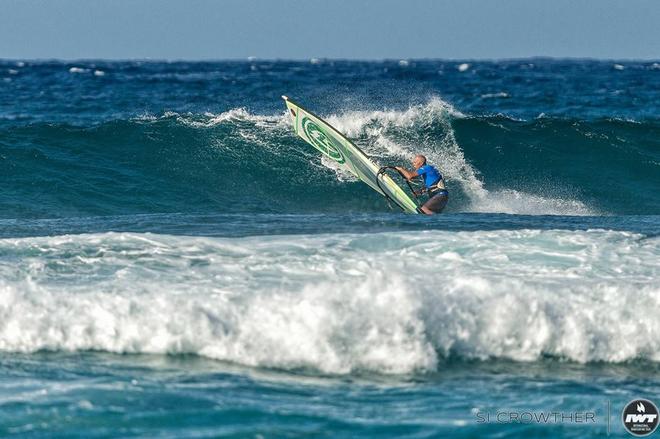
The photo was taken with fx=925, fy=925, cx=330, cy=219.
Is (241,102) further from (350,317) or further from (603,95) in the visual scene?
(350,317)

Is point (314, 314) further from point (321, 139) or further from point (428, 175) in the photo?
point (321, 139)

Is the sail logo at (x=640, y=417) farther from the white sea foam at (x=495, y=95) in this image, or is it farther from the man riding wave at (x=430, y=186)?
the white sea foam at (x=495, y=95)

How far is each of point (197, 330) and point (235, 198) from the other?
9.28m

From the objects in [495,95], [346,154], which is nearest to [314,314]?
[346,154]

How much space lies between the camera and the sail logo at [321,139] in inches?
642

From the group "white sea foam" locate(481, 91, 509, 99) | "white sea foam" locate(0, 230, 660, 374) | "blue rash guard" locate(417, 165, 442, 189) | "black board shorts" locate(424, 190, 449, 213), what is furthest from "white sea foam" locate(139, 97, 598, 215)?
"white sea foam" locate(481, 91, 509, 99)

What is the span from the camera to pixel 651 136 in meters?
21.9

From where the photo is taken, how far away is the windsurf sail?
14922mm

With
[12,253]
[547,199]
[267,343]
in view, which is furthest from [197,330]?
[547,199]

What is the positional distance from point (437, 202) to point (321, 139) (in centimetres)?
303

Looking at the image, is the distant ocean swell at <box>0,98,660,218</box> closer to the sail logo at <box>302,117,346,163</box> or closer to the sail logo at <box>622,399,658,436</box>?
the sail logo at <box>302,117,346,163</box>

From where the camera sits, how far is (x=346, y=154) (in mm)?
16078

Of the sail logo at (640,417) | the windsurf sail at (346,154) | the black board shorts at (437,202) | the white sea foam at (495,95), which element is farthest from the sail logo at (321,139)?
the white sea foam at (495,95)

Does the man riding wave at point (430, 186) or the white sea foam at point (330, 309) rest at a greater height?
the man riding wave at point (430, 186)
